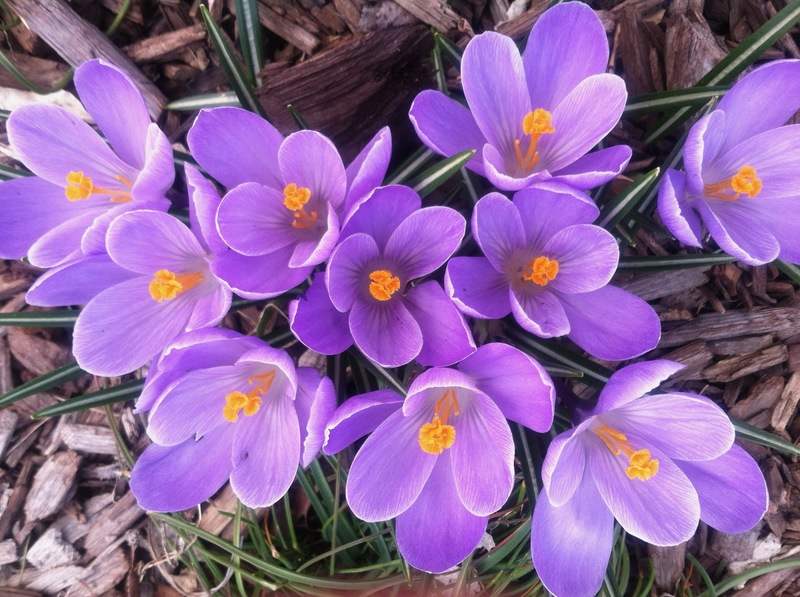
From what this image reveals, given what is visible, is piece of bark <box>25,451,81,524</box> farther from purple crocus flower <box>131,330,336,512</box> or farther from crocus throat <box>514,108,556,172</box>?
crocus throat <box>514,108,556,172</box>

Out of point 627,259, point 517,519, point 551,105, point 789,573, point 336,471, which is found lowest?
point 789,573

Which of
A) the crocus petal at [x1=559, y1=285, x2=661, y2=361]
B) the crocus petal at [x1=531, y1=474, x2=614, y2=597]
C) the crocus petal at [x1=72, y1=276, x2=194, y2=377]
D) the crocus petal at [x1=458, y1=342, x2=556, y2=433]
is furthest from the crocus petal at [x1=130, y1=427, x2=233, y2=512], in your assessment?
the crocus petal at [x1=559, y1=285, x2=661, y2=361]

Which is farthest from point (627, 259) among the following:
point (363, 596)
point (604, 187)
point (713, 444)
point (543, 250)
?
point (363, 596)

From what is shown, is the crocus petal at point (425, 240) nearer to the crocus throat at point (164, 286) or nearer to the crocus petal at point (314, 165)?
the crocus petal at point (314, 165)

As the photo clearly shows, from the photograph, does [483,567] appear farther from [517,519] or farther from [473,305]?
[473,305]

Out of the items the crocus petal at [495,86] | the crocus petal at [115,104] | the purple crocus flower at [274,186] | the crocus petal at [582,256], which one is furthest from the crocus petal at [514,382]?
the crocus petal at [115,104]
